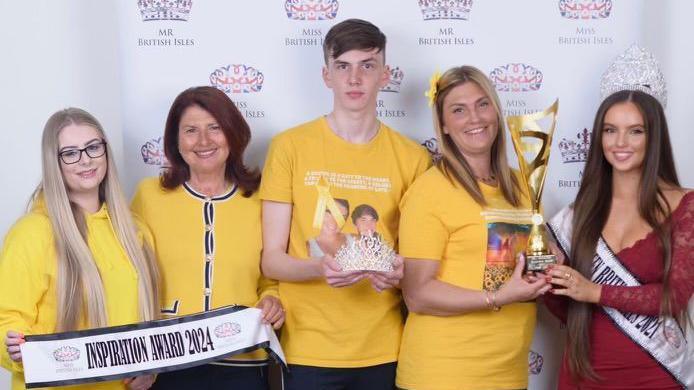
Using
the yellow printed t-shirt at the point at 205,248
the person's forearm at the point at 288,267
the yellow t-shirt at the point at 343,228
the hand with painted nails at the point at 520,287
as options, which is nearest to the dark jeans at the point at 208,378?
the yellow printed t-shirt at the point at 205,248

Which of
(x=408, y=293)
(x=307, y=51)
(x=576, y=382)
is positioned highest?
(x=307, y=51)

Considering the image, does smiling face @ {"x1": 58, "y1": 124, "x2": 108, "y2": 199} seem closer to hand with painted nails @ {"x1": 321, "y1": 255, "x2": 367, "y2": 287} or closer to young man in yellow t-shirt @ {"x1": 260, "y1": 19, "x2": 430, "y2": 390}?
young man in yellow t-shirt @ {"x1": 260, "y1": 19, "x2": 430, "y2": 390}

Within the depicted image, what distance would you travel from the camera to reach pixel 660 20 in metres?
3.07

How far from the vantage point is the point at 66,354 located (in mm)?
2148

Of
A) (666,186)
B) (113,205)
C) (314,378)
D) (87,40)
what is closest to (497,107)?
(666,186)

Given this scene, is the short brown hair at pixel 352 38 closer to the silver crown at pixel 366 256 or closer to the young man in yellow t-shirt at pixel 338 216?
the young man in yellow t-shirt at pixel 338 216

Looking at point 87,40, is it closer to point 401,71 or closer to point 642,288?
point 401,71

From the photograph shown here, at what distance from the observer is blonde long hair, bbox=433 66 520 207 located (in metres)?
2.44

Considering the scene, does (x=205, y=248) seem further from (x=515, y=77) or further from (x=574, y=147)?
(x=574, y=147)

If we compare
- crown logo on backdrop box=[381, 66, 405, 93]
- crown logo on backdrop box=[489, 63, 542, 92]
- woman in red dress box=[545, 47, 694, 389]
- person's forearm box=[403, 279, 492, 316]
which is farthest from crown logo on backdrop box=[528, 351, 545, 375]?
crown logo on backdrop box=[381, 66, 405, 93]

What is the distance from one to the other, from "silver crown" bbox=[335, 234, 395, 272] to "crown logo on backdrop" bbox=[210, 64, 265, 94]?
3.11 feet

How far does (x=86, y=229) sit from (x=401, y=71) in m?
1.30

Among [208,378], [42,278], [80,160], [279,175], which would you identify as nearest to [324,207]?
[279,175]

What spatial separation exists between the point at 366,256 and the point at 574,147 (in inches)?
47.4
